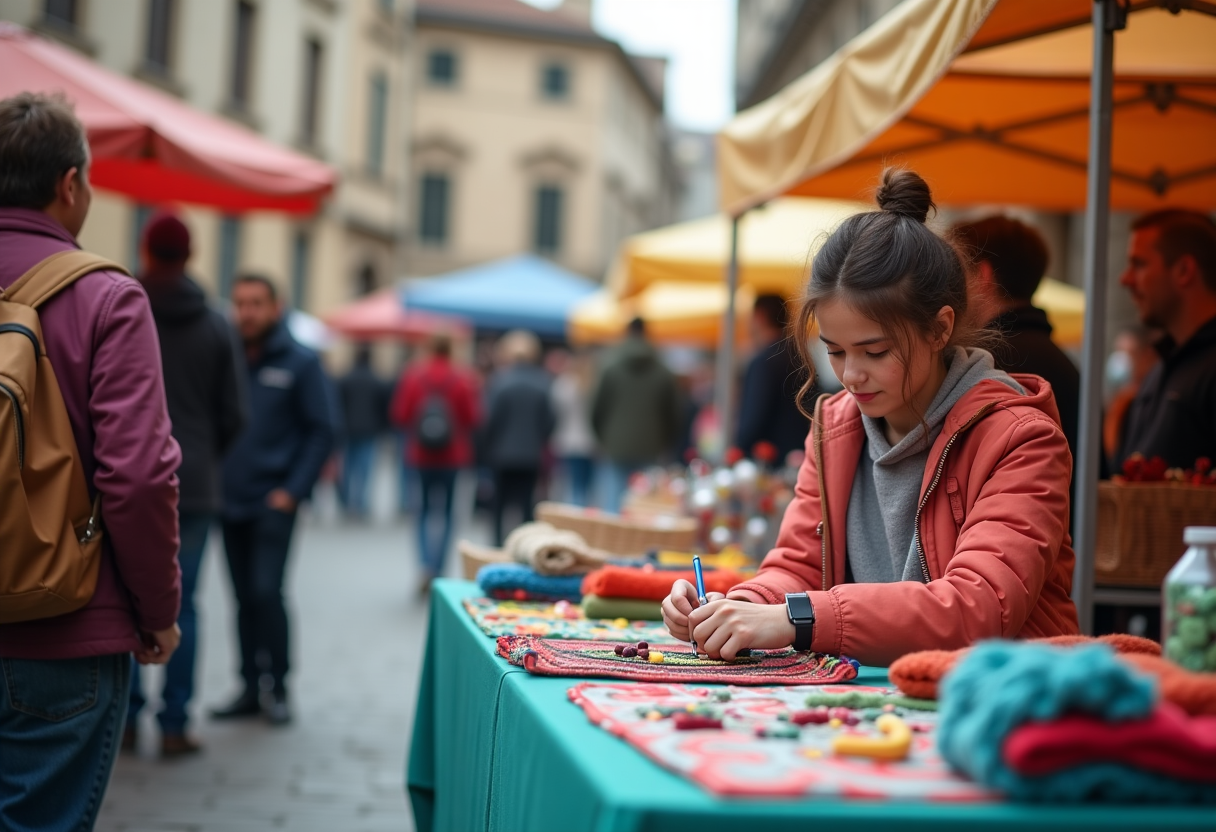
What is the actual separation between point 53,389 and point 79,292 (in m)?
0.25

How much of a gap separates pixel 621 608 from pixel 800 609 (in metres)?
0.85

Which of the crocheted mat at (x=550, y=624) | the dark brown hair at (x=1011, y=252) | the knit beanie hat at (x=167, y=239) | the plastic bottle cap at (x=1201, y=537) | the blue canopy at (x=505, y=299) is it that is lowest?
the crocheted mat at (x=550, y=624)

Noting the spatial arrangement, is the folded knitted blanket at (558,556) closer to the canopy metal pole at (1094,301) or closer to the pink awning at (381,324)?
the canopy metal pole at (1094,301)

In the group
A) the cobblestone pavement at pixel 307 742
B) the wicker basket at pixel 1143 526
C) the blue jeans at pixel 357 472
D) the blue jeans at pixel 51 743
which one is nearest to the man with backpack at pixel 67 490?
the blue jeans at pixel 51 743

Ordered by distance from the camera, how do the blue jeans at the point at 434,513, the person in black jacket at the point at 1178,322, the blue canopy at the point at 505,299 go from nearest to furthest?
the person in black jacket at the point at 1178,322, the blue jeans at the point at 434,513, the blue canopy at the point at 505,299

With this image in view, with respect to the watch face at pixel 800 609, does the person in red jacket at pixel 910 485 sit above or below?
above

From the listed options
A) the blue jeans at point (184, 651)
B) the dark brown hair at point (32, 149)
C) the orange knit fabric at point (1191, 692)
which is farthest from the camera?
the blue jeans at point (184, 651)

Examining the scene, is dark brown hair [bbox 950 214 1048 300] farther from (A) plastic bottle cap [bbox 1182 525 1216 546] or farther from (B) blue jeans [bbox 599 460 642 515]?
(B) blue jeans [bbox 599 460 642 515]

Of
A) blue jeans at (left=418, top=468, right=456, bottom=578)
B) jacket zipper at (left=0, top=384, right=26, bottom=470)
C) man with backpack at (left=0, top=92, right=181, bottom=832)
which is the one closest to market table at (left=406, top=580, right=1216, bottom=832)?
man with backpack at (left=0, top=92, right=181, bottom=832)

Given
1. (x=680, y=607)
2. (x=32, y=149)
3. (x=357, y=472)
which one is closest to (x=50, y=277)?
(x=32, y=149)

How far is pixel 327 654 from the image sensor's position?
784cm

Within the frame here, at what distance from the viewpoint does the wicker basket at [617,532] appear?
191 inches

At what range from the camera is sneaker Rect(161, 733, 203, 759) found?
532 cm

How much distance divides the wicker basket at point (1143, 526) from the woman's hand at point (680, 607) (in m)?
1.87
